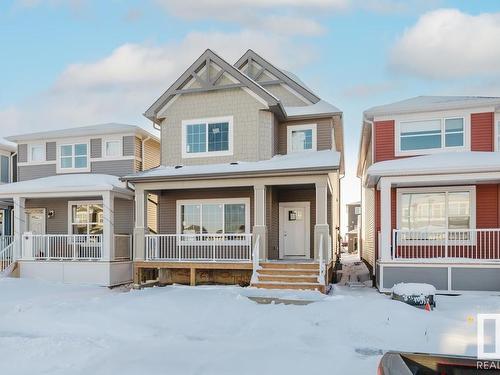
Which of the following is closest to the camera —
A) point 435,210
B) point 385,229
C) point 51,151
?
point 385,229

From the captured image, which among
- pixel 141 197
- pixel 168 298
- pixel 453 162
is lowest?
pixel 168 298

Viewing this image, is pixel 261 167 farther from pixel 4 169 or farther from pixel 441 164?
pixel 4 169

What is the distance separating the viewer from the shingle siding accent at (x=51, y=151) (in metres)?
17.3

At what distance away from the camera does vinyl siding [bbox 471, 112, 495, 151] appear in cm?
1251

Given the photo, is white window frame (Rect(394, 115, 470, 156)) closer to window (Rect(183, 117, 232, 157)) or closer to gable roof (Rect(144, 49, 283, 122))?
gable roof (Rect(144, 49, 283, 122))

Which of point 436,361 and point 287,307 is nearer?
point 436,361

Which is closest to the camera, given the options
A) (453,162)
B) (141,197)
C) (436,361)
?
(436,361)

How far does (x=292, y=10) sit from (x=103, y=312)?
40.1ft

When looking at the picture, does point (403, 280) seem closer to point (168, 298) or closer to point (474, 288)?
point (474, 288)

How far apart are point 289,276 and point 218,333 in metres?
4.44

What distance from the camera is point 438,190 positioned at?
12.8 metres

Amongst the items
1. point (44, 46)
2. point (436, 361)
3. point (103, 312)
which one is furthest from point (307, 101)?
point (436, 361)

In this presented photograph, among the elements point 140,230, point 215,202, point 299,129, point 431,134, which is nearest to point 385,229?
point 431,134

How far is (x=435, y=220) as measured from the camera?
12859 millimetres
